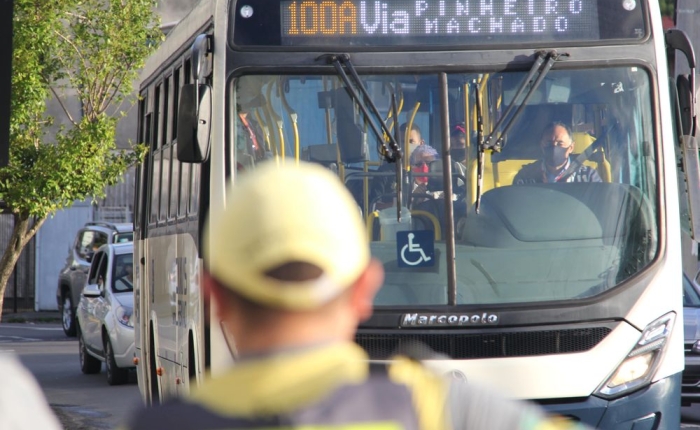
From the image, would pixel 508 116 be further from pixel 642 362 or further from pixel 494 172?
pixel 642 362

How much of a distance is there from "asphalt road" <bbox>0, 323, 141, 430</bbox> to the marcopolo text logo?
2164mm

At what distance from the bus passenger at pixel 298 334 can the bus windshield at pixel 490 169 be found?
539 cm

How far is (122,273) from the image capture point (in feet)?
57.2

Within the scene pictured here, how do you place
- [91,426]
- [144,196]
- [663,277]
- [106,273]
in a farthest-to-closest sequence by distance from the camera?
1. [106,273]
2. [91,426]
3. [144,196]
4. [663,277]

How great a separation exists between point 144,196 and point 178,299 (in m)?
2.66

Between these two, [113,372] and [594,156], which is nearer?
[594,156]

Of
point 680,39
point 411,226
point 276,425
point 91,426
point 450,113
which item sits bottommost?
point 91,426

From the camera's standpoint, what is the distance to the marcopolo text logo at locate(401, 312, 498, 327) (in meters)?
7.32

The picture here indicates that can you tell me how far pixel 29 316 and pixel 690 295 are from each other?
22.5 m

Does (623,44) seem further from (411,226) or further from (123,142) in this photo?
(123,142)

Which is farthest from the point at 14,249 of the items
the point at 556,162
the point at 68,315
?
the point at 556,162

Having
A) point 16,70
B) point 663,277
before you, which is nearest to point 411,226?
point 663,277

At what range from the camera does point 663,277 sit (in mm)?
7434

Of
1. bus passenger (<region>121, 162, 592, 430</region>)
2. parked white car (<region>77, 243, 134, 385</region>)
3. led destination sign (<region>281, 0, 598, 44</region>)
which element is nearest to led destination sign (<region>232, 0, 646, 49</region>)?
led destination sign (<region>281, 0, 598, 44</region>)
